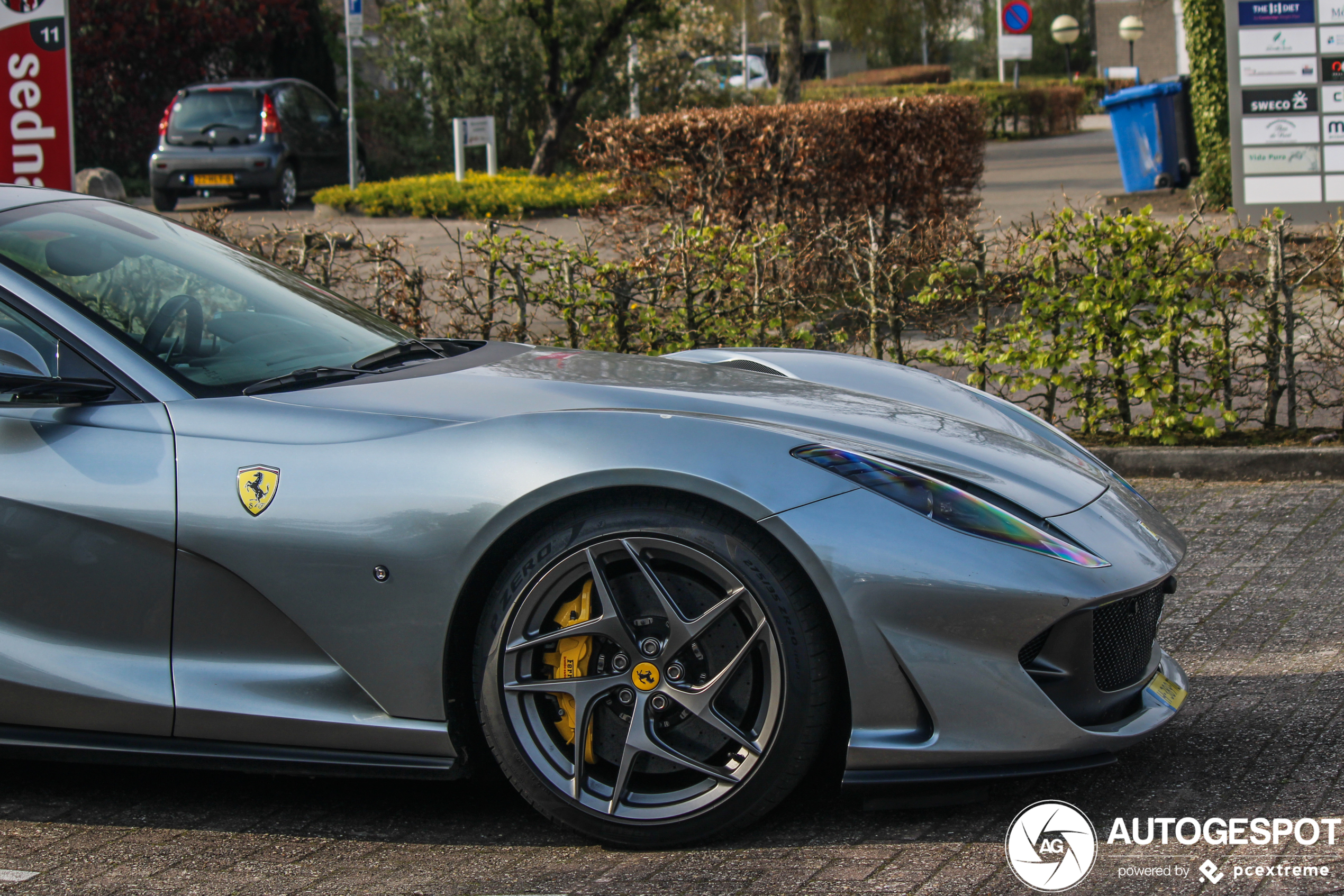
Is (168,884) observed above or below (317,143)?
below

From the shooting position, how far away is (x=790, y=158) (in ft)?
32.4

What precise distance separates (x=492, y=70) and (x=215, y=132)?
6.70 metres

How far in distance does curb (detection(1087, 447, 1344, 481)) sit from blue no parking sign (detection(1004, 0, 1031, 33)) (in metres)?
38.3

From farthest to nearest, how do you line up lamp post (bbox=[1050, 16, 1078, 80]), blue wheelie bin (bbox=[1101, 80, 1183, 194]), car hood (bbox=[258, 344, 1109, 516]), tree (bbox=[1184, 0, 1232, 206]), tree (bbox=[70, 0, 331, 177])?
lamp post (bbox=[1050, 16, 1078, 80]) → tree (bbox=[70, 0, 331, 177]) → blue wheelie bin (bbox=[1101, 80, 1183, 194]) → tree (bbox=[1184, 0, 1232, 206]) → car hood (bbox=[258, 344, 1109, 516])

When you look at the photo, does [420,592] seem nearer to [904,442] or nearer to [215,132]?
[904,442]

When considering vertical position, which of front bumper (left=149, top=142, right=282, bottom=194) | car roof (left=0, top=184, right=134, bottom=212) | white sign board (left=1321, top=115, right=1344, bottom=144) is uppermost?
front bumper (left=149, top=142, right=282, bottom=194)

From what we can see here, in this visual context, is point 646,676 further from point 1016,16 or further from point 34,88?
point 1016,16

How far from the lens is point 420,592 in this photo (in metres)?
2.87

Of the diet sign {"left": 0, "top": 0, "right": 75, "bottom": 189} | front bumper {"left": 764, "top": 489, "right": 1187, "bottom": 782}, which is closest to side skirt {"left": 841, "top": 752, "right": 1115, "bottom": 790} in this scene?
front bumper {"left": 764, "top": 489, "right": 1187, "bottom": 782}

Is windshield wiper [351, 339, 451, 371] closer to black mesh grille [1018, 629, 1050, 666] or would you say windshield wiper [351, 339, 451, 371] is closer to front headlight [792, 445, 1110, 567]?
front headlight [792, 445, 1110, 567]

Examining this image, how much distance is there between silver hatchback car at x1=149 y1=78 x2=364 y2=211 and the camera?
63.0 ft

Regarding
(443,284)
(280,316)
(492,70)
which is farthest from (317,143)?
(280,316)

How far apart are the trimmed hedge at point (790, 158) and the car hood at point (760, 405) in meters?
5.62

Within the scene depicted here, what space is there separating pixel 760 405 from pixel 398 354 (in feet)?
3.59
